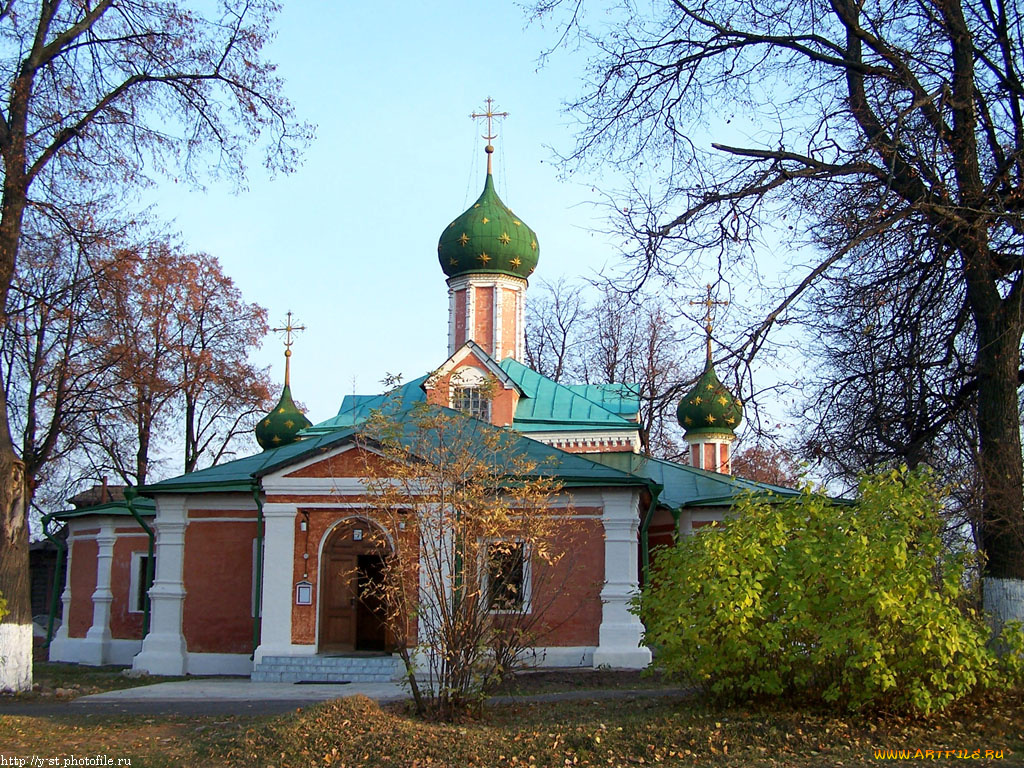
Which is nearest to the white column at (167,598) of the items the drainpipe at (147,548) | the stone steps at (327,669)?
the drainpipe at (147,548)

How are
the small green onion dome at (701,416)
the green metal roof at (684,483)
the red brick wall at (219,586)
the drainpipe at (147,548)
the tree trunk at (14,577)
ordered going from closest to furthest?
the tree trunk at (14,577)
the red brick wall at (219,586)
the drainpipe at (147,548)
the green metal roof at (684,483)
the small green onion dome at (701,416)

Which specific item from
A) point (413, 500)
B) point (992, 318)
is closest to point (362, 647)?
point (413, 500)

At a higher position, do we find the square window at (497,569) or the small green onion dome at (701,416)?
the small green onion dome at (701,416)

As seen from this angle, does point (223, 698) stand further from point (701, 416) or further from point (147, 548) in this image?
point (701, 416)

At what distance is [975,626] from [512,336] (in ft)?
60.9

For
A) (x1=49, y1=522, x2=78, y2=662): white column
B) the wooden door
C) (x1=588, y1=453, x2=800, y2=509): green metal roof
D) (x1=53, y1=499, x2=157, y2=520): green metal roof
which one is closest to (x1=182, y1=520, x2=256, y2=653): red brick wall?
the wooden door

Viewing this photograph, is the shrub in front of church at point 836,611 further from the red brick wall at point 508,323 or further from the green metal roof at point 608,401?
the red brick wall at point 508,323

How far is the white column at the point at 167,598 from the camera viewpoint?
17.7 m

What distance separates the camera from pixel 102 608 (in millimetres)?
22938

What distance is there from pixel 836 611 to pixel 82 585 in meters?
19.3

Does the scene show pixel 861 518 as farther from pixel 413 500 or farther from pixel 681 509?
pixel 681 509

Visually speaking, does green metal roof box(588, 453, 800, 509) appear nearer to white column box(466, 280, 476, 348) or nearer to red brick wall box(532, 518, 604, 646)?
red brick wall box(532, 518, 604, 646)

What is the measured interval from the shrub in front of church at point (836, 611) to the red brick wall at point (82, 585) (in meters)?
17.3

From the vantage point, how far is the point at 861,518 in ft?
31.3
